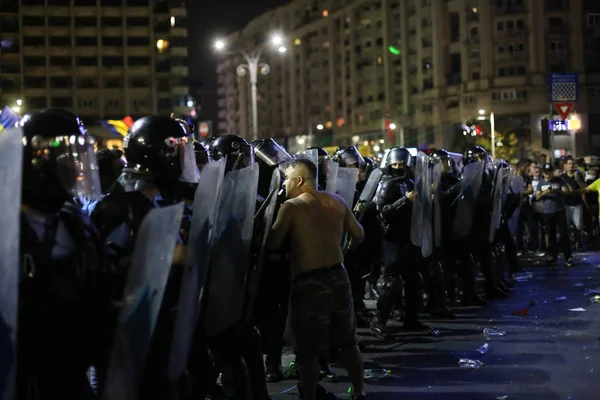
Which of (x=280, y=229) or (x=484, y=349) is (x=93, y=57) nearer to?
(x=484, y=349)

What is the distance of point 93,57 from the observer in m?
105

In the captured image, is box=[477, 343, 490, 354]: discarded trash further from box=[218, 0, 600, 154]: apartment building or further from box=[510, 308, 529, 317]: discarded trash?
box=[218, 0, 600, 154]: apartment building

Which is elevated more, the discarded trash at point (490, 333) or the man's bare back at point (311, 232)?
the man's bare back at point (311, 232)

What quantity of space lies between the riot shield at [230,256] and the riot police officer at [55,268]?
1455mm

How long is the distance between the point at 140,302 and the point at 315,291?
2.59m

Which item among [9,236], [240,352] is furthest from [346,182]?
[9,236]

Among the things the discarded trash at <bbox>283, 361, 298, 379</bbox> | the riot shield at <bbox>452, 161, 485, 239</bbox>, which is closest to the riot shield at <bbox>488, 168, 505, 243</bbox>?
the riot shield at <bbox>452, 161, 485, 239</bbox>

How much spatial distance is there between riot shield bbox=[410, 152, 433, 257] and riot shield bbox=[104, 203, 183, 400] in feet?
20.2

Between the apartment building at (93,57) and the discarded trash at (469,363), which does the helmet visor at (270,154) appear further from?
the apartment building at (93,57)

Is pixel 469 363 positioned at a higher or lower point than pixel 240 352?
lower

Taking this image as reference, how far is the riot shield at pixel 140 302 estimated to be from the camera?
410 centimetres

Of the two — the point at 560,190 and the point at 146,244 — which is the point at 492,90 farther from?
the point at 146,244

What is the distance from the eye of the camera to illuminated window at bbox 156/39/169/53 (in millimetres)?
106125

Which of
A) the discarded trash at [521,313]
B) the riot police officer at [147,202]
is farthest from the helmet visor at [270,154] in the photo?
the discarded trash at [521,313]
